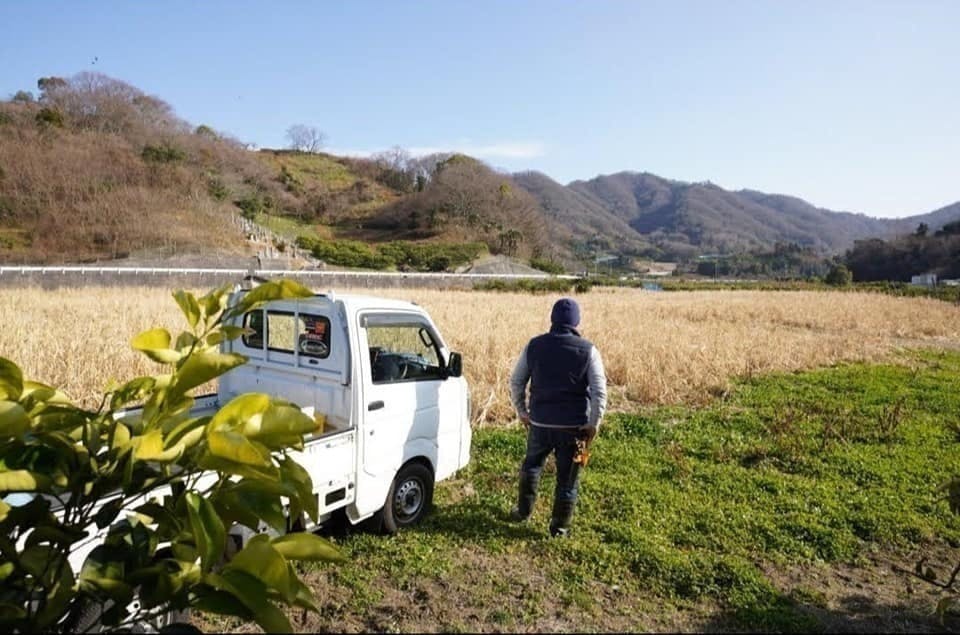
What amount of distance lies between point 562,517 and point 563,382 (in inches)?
47.4

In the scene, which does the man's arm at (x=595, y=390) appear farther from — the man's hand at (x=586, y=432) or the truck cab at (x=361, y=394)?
the truck cab at (x=361, y=394)

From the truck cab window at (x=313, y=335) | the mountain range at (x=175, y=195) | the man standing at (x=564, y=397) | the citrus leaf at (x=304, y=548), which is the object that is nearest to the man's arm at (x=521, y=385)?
the man standing at (x=564, y=397)

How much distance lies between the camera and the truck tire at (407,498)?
4539 millimetres

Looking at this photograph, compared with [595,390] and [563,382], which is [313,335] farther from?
[595,390]

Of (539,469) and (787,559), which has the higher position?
(539,469)

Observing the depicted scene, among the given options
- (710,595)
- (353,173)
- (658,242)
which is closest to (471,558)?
(710,595)

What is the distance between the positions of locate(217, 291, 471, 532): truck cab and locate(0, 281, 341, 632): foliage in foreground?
7.37 ft

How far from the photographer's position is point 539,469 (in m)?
4.99

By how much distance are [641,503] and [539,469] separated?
4.25 ft

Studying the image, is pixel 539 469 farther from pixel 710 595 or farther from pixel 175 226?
pixel 175 226

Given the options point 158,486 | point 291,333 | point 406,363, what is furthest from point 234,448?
point 291,333

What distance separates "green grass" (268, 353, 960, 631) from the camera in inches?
155

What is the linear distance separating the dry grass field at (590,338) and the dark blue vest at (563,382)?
3.49 m

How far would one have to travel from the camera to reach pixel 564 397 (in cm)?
467
